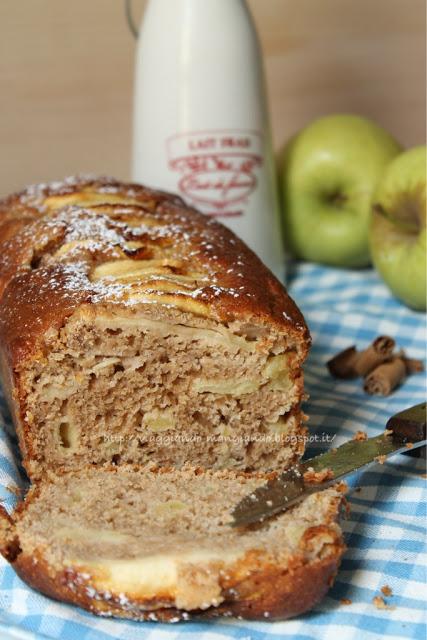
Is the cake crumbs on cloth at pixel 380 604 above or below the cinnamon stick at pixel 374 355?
above

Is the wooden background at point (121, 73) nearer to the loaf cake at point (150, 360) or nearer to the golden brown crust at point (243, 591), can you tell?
the loaf cake at point (150, 360)

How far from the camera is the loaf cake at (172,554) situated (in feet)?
5.58

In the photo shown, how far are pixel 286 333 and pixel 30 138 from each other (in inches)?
93.9

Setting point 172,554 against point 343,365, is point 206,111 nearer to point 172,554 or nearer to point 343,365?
point 343,365

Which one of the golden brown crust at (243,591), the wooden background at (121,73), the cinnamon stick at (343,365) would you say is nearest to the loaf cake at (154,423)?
the golden brown crust at (243,591)

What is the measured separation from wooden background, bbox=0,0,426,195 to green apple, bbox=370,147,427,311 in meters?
0.96

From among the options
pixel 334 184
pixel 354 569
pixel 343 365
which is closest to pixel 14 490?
pixel 354 569

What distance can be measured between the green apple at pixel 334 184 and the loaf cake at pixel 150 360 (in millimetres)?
1251

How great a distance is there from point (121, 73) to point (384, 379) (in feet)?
6.81

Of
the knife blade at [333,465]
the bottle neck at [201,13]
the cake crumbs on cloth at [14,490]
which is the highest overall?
the bottle neck at [201,13]

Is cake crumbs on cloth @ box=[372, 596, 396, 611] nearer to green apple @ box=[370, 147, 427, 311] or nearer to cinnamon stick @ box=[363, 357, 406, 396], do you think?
cinnamon stick @ box=[363, 357, 406, 396]

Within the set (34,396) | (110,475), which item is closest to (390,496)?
(110,475)

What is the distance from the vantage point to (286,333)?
211 centimetres

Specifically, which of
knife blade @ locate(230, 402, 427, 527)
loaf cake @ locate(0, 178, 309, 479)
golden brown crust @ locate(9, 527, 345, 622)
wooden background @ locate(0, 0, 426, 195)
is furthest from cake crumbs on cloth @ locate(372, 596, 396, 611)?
wooden background @ locate(0, 0, 426, 195)
